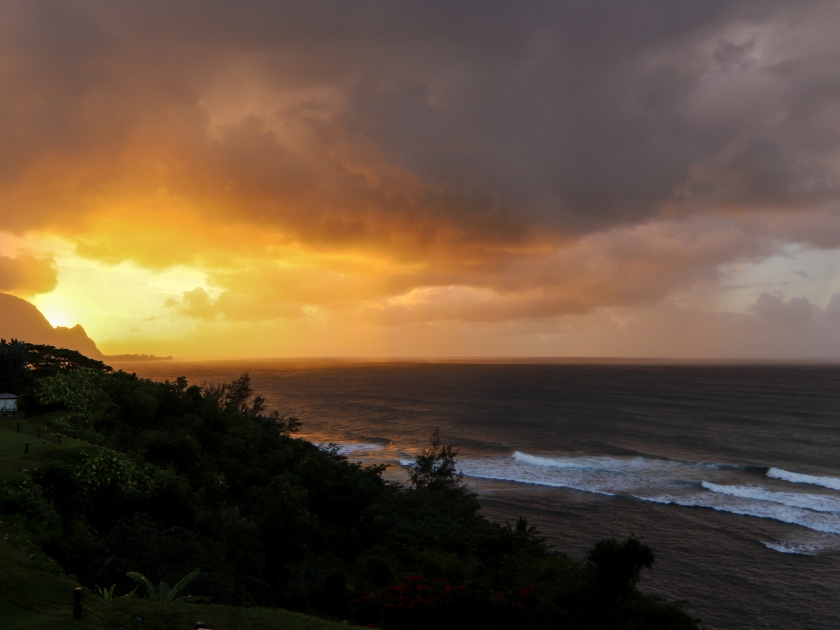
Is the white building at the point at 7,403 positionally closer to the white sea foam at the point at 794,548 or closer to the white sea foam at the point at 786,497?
the white sea foam at the point at 794,548

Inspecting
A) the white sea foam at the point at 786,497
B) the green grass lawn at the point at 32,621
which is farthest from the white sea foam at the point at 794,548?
the green grass lawn at the point at 32,621

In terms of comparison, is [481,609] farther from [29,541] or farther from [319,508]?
[319,508]

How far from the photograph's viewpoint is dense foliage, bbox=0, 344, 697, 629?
13.5 m

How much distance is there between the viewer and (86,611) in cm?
965

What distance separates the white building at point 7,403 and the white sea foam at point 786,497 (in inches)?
2122

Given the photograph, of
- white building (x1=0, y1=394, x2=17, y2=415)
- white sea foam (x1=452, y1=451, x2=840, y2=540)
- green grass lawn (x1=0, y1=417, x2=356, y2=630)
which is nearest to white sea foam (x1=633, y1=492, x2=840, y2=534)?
white sea foam (x1=452, y1=451, x2=840, y2=540)

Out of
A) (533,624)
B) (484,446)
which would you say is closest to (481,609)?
(533,624)

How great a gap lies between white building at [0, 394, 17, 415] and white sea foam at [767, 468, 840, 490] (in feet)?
207

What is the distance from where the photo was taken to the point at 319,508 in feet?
91.3

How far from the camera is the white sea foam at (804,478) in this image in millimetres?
48009

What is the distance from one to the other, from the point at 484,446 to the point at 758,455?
32234mm

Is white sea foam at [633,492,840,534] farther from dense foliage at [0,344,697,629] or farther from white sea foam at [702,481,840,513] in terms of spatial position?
dense foliage at [0,344,697,629]

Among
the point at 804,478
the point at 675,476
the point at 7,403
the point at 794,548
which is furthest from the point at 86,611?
the point at 804,478

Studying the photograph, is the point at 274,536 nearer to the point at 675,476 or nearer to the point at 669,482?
the point at 669,482
